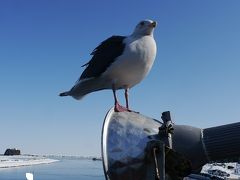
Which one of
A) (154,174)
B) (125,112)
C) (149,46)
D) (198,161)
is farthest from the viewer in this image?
(149,46)

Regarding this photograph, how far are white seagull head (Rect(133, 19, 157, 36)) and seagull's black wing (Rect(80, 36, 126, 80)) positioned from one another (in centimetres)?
32

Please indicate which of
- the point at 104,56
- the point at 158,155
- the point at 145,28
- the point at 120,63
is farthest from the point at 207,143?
the point at 104,56

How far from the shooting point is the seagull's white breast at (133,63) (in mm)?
7461

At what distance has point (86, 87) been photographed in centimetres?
834

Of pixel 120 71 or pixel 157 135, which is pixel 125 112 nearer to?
pixel 157 135

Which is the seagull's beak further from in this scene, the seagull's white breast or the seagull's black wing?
the seagull's black wing

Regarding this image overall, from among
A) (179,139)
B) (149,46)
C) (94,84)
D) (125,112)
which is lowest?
(179,139)

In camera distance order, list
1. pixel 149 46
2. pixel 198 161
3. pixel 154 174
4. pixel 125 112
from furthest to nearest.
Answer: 1. pixel 149 46
2. pixel 125 112
3. pixel 198 161
4. pixel 154 174

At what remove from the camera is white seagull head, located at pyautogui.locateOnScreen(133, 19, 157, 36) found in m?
7.99

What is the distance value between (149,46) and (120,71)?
685 mm

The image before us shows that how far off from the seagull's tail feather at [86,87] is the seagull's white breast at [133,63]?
30 centimetres

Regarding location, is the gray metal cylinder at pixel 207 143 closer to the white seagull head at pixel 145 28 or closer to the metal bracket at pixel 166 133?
the metal bracket at pixel 166 133

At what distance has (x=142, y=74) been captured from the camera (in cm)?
770

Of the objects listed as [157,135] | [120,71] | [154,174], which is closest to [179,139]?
[157,135]
